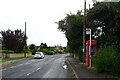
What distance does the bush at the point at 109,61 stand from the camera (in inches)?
582

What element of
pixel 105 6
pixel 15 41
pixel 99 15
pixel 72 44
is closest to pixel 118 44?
pixel 105 6

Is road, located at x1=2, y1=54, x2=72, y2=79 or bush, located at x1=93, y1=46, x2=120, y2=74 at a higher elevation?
bush, located at x1=93, y1=46, x2=120, y2=74

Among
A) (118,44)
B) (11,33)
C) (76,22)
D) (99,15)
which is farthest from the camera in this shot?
(11,33)

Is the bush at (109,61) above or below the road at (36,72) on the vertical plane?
above

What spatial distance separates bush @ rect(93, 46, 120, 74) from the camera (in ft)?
48.5

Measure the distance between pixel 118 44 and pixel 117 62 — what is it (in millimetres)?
2063

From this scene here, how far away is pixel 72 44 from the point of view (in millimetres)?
33031

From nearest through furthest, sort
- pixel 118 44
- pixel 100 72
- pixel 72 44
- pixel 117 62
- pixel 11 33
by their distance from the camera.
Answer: pixel 118 44
pixel 117 62
pixel 100 72
pixel 72 44
pixel 11 33

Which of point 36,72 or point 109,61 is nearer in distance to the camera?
point 109,61

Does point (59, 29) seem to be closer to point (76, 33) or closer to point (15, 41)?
point (15, 41)

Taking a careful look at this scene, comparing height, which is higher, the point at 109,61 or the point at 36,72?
the point at 109,61

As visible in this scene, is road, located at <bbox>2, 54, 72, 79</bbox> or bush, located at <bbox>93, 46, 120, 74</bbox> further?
road, located at <bbox>2, 54, 72, 79</bbox>

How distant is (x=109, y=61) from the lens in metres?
15.3

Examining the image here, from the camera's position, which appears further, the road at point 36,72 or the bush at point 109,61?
the road at point 36,72
